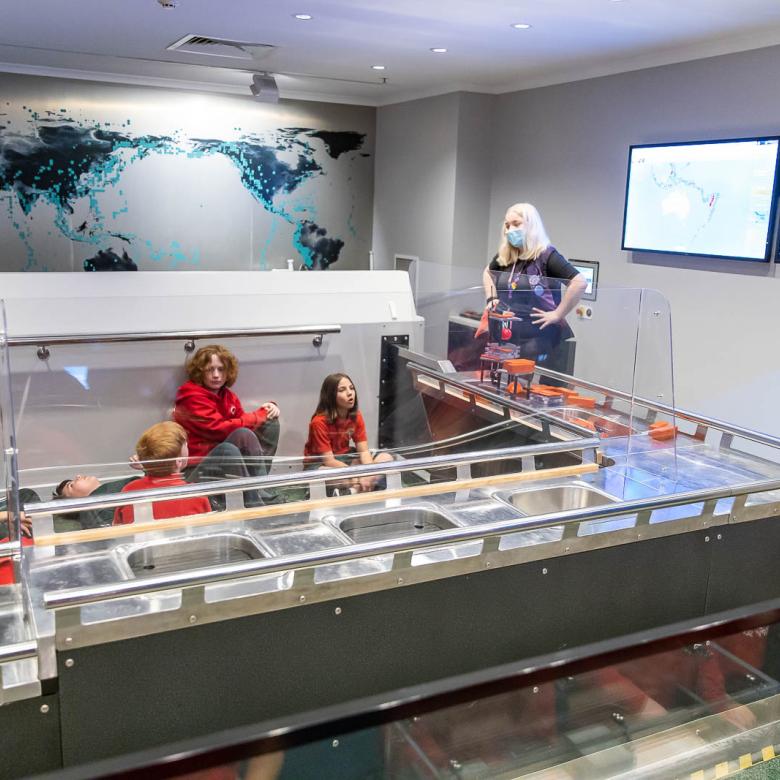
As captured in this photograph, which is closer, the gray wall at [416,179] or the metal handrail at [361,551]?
the metal handrail at [361,551]

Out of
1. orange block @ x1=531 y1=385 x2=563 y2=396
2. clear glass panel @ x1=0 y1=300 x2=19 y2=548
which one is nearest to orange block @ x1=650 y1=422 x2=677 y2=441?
orange block @ x1=531 y1=385 x2=563 y2=396

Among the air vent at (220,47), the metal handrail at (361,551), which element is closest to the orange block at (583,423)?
the metal handrail at (361,551)

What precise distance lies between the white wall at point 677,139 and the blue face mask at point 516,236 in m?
1.89

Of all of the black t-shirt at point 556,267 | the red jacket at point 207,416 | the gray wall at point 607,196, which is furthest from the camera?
the gray wall at point 607,196

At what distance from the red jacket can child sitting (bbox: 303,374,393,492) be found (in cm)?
16

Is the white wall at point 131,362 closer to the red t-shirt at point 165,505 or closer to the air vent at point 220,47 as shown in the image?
the red t-shirt at point 165,505

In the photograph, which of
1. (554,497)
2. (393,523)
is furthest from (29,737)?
(554,497)

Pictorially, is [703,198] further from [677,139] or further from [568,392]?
[568,392]

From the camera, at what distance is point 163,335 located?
2.50 m

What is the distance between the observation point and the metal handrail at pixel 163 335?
7.37 ft

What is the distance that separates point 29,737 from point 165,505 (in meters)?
0.63

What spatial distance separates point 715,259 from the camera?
521 cm

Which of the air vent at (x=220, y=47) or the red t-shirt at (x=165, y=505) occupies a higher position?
the air vent at (x=220, y=47)

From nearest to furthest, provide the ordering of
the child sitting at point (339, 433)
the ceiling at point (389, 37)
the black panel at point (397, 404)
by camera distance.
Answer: the child sitting at point (339, 433), the black panel at point (397, 404), the ceiling at point (389, 37)
